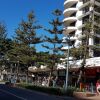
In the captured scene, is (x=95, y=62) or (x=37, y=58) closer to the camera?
(x=95, y=62)

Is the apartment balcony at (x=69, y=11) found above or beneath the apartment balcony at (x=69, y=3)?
beneath

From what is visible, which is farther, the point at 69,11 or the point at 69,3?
the point at 69,3

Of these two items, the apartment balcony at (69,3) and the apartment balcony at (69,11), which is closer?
the apartment balcony at (69,11)

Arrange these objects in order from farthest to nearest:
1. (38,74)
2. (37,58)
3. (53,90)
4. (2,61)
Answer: (2,61) → (38,74) → (37,58) → (53,90)

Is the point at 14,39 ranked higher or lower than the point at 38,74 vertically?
higher

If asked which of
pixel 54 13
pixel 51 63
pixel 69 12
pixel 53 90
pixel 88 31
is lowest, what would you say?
pixel 53 90

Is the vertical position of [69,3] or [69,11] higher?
[69,3]

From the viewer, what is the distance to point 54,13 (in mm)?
47688

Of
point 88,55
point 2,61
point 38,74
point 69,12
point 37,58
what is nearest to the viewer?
point 88,55

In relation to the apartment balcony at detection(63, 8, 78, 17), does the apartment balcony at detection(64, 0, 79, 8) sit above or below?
A: above

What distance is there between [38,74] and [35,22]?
60.5 ft

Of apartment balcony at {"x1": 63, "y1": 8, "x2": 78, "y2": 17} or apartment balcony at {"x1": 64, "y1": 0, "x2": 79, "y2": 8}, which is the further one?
apartment balcony at {"x1": 64, "y1": 0, "x2": 79, "y2": 8}

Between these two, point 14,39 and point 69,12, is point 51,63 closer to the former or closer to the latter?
point 14,39

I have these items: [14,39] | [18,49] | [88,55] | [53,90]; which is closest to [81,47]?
[88,55]
